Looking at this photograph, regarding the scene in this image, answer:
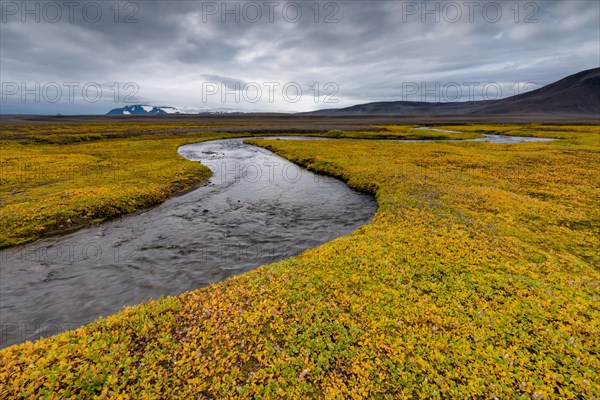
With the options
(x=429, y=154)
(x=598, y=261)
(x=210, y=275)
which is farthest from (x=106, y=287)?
(x=429, y=154)

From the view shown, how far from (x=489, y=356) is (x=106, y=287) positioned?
17549 mm

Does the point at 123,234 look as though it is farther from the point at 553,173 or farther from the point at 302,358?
the point at 553,173

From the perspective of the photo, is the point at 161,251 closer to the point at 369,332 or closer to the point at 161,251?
the point at 161,251

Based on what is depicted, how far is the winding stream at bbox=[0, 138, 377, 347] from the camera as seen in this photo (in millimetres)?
13773

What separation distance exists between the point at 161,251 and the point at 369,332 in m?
14.9

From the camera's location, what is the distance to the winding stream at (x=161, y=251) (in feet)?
45.2

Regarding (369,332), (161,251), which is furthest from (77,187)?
(369,332)

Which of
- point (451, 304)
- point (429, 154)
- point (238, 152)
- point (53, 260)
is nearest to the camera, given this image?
point (451, 304)

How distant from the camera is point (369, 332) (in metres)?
10.1

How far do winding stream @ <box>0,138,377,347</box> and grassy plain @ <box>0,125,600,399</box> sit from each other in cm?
337

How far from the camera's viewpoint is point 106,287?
1515 cm

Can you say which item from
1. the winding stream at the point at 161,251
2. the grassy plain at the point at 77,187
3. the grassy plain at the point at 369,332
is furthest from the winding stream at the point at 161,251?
the grassy plain at the point at 369,332

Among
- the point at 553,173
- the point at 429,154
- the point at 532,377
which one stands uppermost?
the point at 429,154

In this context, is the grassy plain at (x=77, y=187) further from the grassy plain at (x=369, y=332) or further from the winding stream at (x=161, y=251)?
the grassy plain at (x=369, y=332)
